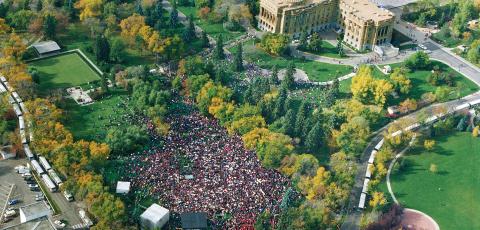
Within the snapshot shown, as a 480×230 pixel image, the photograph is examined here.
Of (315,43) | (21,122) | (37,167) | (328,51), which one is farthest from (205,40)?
(37,167)

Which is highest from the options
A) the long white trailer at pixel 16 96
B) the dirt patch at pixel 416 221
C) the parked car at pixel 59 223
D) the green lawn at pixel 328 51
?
the green lawn at pixel 328 51

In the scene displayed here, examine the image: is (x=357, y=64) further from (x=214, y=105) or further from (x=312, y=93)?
(x=214, y=105)

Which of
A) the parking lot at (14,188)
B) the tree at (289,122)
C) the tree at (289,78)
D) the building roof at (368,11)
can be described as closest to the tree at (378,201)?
the tree at (289,122)

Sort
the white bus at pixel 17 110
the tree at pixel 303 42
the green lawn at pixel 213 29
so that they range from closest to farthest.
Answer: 1. the white bus at pixel 17 110
2. the tree at pixel 303 42
3. the green lawn at pixel 213 29

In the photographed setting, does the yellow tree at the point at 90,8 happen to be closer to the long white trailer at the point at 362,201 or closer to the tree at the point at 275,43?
the tree at the point at 275,43

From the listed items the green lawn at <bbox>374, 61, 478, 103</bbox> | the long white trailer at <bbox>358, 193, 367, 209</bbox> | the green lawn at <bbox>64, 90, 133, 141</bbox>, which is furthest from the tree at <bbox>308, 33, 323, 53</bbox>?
the long white trailer at <bbox>358, 193, 367, 209</bbox>

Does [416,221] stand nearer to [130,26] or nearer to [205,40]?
[205,40]

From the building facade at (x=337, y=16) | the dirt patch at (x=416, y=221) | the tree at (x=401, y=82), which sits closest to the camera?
the dirt patch at (x=416, y=221)

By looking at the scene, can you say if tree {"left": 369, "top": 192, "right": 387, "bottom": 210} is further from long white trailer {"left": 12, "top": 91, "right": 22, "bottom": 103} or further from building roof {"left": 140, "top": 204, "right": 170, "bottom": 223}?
long white trailer {"left": 12, "top": 91, "right": 22, "bottom": 103}
